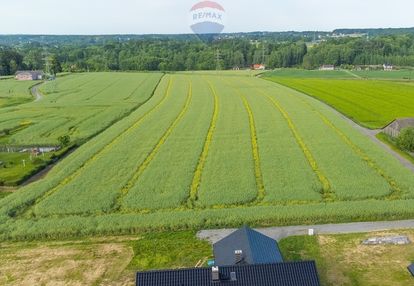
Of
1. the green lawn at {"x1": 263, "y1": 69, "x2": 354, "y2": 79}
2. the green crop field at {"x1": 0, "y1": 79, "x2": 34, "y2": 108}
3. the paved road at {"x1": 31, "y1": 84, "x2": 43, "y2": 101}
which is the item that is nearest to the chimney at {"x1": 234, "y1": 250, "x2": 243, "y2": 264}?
the green crop field at {"x1": 0, "y1": 79, "x2": 34, "y2": 108}

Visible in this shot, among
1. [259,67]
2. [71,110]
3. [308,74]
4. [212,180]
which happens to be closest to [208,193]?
[212,180]

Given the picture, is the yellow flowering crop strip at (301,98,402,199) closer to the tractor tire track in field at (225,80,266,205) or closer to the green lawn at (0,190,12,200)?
the tractor tire track in field at (225,80,266,205)

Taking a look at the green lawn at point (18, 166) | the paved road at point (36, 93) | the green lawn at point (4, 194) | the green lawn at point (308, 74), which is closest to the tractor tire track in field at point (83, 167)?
the green lawn at point (4, 194)

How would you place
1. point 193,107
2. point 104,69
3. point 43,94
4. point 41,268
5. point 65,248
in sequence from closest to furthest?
point 41,268 → point 65,248 → point 193,107 → point 43,94 → point 104,69

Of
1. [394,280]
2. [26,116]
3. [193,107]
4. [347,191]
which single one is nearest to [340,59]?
[193,107]

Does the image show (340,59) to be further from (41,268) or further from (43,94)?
(41,268)

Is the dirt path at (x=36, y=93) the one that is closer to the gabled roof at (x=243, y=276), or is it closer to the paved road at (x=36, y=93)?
the paved road at (x=36, y=93)

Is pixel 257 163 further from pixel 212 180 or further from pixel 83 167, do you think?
pixel 83 167
